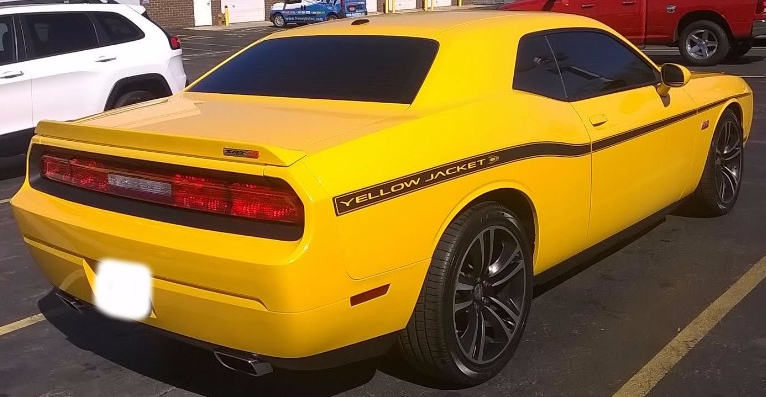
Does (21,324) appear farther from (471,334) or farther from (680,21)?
(680,21)

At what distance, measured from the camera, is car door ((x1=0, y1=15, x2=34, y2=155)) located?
7492 millimetres

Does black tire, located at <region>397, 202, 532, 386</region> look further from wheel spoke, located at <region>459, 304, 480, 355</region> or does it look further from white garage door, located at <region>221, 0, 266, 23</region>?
white garage door, located at <region>221, 0, 266, 23</region>

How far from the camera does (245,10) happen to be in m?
36.3

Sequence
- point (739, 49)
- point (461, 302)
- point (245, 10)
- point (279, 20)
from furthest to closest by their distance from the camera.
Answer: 1. point (245, 10)
2. point (279, 20)
3. point (739, 49)
4. point (461, 302)

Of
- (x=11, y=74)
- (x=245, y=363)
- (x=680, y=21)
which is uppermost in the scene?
(x=680, y=21)

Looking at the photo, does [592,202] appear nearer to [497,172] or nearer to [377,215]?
[497,172]

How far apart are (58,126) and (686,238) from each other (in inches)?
151

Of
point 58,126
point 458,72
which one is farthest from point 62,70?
point 458,72

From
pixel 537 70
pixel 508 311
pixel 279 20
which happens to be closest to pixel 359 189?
pixel 508 311

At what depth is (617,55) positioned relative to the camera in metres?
4.80

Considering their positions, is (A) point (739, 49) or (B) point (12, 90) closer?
(B) point (12, 90)

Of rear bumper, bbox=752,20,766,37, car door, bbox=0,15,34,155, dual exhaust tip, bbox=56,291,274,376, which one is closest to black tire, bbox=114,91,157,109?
car door, bbox=0,15,34,155

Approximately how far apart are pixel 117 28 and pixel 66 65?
82cm

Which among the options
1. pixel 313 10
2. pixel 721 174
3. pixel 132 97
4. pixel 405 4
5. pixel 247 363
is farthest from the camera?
pixel 405 4
